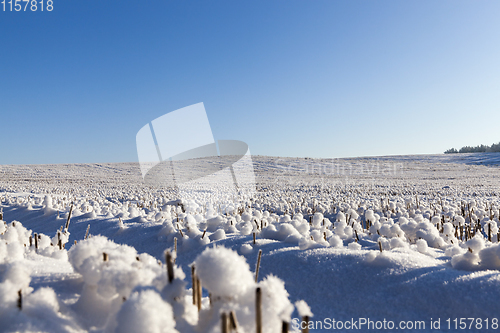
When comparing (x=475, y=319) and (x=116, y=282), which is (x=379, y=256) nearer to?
(x=475, y=319)

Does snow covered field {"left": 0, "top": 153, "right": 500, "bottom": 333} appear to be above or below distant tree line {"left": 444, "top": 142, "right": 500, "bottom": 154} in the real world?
below

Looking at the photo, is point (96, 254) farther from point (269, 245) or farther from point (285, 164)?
point (285, 164)

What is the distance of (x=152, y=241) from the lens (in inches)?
143

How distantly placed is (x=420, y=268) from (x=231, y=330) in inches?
76.0

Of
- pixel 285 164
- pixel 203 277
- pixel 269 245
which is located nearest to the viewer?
pixel 203 277

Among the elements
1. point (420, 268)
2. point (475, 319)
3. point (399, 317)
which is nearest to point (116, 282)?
point (399, 317)

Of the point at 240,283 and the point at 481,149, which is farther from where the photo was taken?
the point at 481,149

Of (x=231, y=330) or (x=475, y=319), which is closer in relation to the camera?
(x=231, y=330)

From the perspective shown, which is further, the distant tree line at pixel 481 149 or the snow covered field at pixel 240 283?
the distant tree line at pixel 481 149

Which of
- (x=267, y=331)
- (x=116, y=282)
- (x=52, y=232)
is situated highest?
(x=116, y=282)

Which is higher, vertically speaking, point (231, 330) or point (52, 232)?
point (231, 330)

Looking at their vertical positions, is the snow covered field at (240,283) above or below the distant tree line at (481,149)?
below

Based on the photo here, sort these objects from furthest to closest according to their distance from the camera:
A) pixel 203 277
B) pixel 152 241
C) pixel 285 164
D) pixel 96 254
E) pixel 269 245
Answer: pixel 285 164
pixel 152 241
pixel 269 245
pixel 96 254
pixel 203 277

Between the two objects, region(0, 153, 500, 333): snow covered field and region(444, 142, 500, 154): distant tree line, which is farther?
region(444, 142, 500, 154): distant tree line
